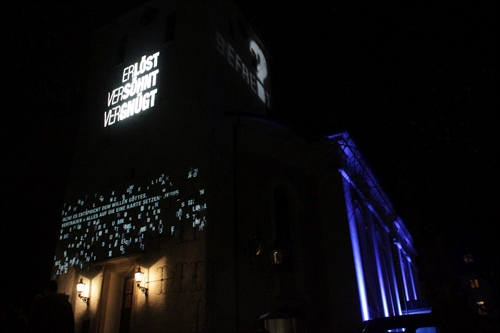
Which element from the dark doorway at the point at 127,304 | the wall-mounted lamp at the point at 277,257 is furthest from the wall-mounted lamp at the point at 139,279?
the wall-mounted lamp at the point at 277,257

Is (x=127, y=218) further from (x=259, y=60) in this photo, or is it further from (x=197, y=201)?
(x=259, y=60)

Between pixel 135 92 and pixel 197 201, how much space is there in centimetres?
593

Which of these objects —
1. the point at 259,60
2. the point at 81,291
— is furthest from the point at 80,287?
the point at 259,60

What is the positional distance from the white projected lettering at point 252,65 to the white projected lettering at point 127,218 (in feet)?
19.3

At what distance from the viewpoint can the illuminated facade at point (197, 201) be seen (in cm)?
1136

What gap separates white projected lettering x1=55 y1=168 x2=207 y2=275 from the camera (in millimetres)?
11930

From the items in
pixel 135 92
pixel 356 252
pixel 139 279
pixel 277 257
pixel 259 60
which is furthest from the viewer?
pixel 259 60

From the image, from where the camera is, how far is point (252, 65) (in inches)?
734

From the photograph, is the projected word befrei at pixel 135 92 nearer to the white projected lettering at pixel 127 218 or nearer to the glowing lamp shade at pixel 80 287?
the white projected lettering at pixel 127 218

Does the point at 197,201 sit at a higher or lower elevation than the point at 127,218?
higher

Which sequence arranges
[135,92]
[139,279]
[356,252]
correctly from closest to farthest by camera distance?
[139,279] < [356,252] < [135,92]

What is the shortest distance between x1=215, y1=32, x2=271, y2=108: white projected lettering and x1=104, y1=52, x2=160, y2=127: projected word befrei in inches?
102

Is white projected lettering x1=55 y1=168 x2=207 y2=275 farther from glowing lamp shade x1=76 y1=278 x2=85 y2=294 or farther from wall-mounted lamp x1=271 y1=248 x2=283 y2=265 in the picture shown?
wall-mounted lamp x1=271 y1=248 x2=283 y2=265

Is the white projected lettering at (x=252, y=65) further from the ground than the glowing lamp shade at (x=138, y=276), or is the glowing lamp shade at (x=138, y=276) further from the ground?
the white projected lettering at (x=252, y=65)
